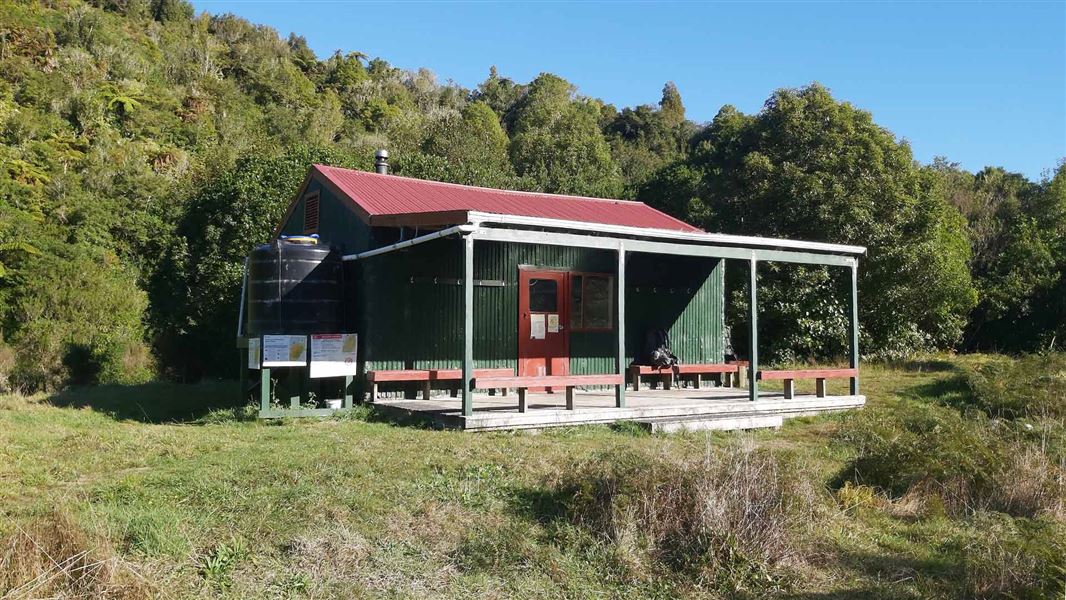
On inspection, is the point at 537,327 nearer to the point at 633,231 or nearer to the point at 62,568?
the point at 633,231

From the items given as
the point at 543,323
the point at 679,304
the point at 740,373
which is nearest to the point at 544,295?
the point at 543,323

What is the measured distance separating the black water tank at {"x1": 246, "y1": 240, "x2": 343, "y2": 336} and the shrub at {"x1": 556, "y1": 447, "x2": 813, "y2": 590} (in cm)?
640

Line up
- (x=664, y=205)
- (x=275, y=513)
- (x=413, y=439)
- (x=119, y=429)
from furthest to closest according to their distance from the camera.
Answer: (x=664, y=205)
(x=119, y=429)
(x=413, y=439)
(x=275, y=513)

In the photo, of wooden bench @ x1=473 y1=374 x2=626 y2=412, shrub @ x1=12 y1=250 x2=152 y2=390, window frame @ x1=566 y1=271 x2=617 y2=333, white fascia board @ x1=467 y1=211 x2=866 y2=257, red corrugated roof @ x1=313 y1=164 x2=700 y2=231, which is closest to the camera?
wooden bench @ x1=473 y1=374 x2=626 y2=412

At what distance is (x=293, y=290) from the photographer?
11.6 m

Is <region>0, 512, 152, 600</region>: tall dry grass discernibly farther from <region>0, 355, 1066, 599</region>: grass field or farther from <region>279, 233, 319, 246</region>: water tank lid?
<region>279, 233, 319, 246</region>: water tank lid

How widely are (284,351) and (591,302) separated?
16.9ft

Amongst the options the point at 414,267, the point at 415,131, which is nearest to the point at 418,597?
the point at 414,267

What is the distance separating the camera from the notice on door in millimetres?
11141

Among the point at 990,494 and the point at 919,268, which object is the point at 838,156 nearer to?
the point at 919,268

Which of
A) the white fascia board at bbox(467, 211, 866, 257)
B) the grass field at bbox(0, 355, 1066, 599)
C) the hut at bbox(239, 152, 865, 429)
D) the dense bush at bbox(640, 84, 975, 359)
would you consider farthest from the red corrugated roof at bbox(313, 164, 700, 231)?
the dense bush at bbox(640, 84, 975, 359)

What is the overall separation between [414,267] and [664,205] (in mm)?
14614

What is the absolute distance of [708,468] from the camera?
6012 mm

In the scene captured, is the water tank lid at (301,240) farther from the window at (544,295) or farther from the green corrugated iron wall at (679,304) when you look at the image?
the green corrugated iron wall at (679,304)
